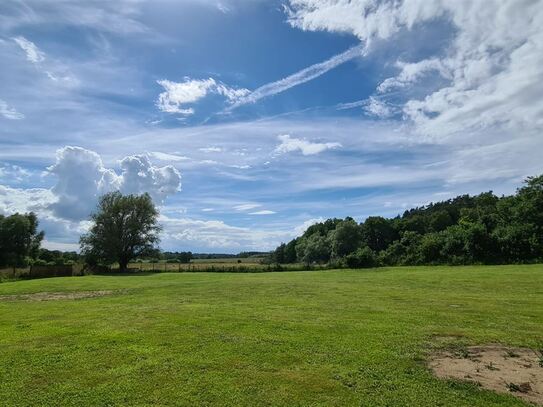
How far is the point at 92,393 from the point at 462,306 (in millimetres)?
13971

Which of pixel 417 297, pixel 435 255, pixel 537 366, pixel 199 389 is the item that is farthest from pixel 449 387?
pixel 435 255

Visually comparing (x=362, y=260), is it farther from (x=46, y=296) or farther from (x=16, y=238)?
(x=16, y=238)

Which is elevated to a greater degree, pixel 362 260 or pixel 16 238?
pixel 16 238

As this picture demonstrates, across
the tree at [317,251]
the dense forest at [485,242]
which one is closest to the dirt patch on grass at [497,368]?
the dense forest at [485,242]

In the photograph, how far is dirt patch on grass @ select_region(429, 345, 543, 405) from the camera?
7059 mm

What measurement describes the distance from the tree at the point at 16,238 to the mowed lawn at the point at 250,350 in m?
60.9

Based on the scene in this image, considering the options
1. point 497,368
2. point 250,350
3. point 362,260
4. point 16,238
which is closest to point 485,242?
point 362,260

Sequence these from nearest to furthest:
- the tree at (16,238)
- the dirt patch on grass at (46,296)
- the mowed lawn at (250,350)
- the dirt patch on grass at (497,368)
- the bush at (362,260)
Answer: the mowed lawn at (250,350), the dirt patch on grass at (497,368), the dirt patch on grass at (46,296), the bush at (362,260), the tree at (16,238)

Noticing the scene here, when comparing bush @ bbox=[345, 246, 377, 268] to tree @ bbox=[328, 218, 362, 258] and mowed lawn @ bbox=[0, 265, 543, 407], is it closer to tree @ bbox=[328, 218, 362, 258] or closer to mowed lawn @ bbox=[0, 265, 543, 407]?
tree @ bbox=[328, 218, 362, 258]

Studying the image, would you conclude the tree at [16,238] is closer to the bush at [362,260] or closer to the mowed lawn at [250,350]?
the bush at [362,260]

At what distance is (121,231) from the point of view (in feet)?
222

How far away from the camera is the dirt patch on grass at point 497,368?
706cm

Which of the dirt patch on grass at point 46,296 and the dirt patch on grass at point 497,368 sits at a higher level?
the dirt patch on grass at point 46,296

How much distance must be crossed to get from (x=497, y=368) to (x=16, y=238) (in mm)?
79337
